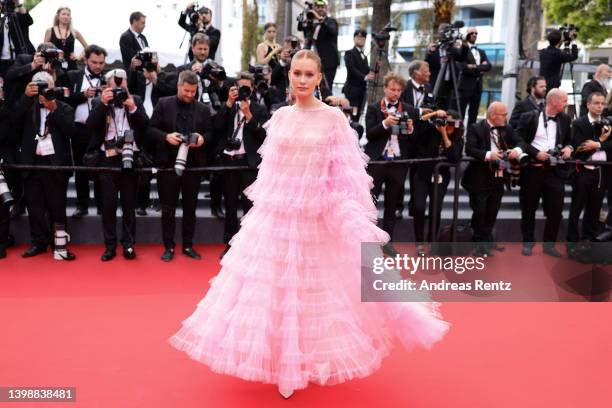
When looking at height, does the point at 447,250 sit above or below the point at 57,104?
below

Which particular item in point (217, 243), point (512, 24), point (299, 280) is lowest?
point (217, 243)

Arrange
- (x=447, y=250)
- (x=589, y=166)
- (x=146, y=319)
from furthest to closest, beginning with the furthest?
(x=589, y=166), (x=447, y=250), (x=146, y=319)

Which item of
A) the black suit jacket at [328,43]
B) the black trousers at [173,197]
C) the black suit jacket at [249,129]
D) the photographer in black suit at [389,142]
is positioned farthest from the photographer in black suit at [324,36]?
the black trousers at [173,197]

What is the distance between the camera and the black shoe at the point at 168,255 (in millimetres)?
6410

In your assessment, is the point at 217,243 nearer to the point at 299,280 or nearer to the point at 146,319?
the point at 146,319

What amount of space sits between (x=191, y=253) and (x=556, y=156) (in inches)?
153

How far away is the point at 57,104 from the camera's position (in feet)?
21.0

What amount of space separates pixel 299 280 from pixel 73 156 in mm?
4502

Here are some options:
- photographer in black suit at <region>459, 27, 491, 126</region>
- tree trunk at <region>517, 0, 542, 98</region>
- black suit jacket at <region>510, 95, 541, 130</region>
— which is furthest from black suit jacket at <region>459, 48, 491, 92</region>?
tree trunk at <region>517, 0, 542, 98</region>

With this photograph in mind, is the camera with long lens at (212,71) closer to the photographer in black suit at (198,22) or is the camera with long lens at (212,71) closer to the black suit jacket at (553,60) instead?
the photographer in black suit at (198,22)

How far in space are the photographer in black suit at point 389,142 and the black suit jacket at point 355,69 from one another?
233 centimetres

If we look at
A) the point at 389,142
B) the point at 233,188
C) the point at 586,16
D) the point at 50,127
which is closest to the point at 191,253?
the point at 233,188

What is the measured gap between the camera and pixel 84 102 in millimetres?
6836

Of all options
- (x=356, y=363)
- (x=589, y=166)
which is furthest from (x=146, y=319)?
(x=589, y=166)
